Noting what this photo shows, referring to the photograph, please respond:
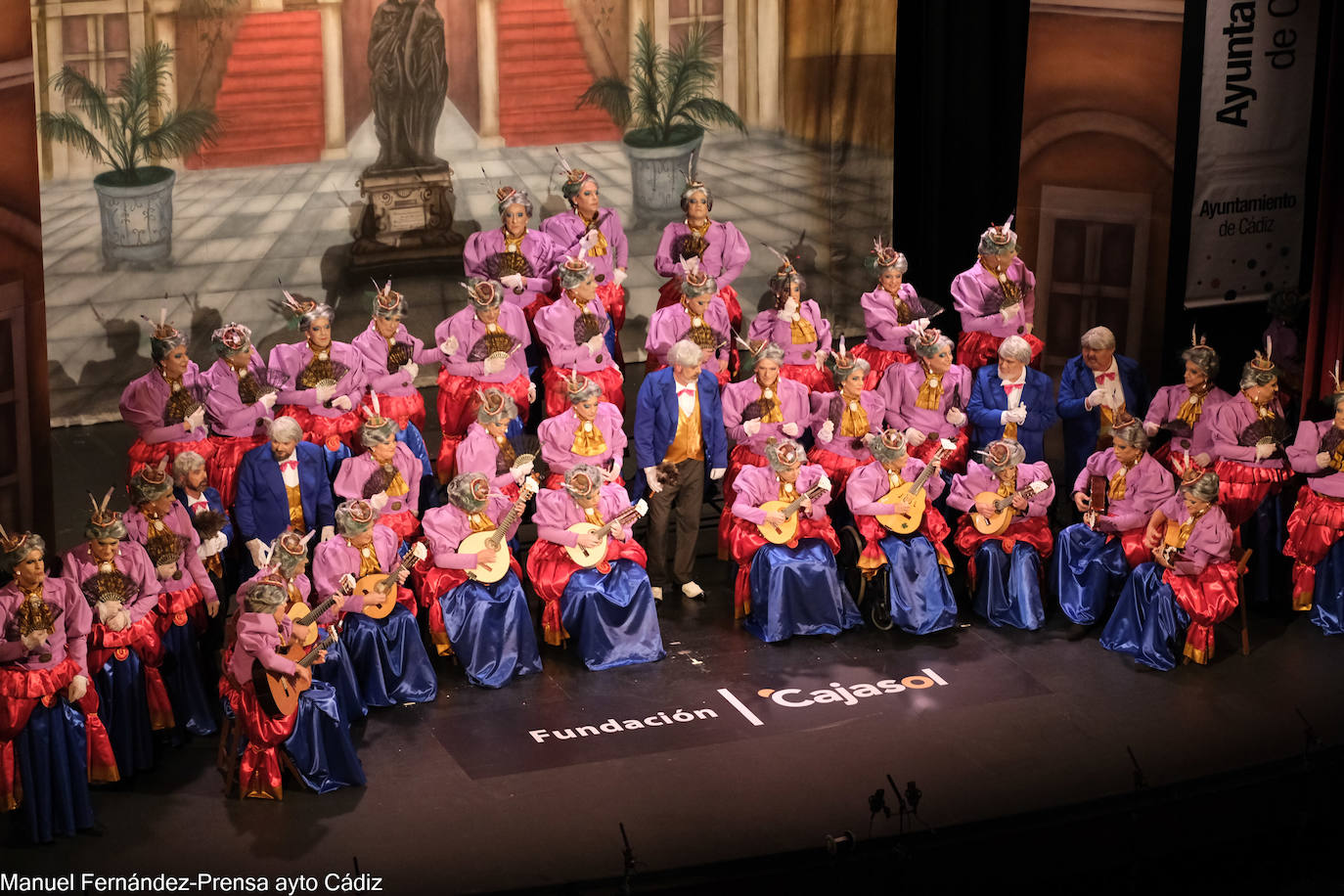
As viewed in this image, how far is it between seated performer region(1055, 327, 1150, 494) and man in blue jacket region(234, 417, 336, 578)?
4059mm

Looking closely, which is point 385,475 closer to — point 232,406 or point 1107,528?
point 232,406

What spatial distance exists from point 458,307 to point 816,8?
3210mm

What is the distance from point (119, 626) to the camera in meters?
7.61

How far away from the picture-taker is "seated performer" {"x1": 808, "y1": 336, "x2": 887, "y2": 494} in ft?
30.6

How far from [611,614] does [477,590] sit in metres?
0.66

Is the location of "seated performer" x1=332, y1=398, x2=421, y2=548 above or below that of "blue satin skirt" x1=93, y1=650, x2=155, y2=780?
above

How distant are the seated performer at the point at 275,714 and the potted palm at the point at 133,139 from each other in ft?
14.1

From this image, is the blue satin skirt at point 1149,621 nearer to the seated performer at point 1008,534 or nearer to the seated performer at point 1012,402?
the seated performer at point 1008,534

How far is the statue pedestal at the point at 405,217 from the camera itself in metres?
11.6

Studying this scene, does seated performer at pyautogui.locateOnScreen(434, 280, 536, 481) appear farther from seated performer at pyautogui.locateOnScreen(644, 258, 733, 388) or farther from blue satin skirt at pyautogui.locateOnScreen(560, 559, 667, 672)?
blue satin skirt at pyautogui.locateOnScreen(560, 559, 667, 672)

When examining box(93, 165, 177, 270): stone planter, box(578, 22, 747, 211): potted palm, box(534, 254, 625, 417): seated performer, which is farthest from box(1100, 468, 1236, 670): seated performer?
box(93, 165, 177, 270): stone planter

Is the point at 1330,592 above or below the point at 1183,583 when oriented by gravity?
below

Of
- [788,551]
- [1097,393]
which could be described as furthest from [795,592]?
[1097,393]

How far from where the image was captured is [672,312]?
384 inches
